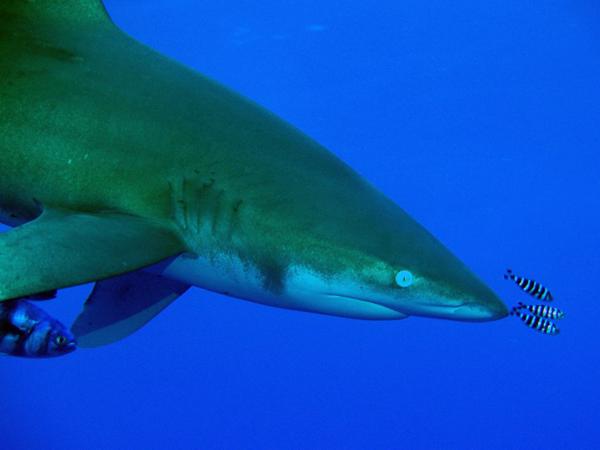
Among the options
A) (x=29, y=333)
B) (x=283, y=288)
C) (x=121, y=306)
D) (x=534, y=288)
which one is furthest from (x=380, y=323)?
(x=283, y=288)

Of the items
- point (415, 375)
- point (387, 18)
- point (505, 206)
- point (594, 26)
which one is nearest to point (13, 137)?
point (594, 26)

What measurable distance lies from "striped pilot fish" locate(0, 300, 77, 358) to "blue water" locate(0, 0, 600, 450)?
25.4 metres

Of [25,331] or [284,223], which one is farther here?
[25,331]

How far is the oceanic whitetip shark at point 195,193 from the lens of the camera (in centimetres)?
246

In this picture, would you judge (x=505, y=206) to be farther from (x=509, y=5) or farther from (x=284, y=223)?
(x=284, y=223)

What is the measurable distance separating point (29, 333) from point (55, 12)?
1.71 metres

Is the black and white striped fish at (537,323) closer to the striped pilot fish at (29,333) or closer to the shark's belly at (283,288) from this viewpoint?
the shark's belly at (283,288)

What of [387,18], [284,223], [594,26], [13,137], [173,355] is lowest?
[284,223]

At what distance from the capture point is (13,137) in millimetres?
2727

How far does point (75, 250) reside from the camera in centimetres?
211

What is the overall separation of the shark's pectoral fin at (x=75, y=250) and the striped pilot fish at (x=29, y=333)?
119 centimetres

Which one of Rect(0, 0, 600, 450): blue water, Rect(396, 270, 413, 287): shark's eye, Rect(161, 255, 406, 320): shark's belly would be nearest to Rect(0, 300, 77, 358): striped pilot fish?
Rect(161, 255, 406, 320): shark's belly

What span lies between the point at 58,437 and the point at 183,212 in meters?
35.8

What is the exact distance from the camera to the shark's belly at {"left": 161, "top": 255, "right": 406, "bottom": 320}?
2541mm
